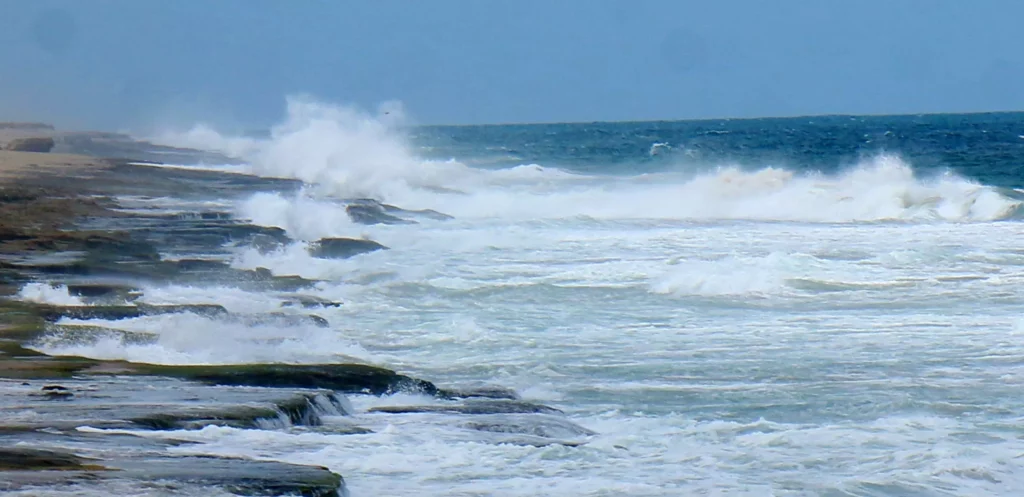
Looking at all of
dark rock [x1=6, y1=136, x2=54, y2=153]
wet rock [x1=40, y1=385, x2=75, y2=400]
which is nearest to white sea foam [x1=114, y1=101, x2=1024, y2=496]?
wet rock [x1=40, y1=385, x2=75, y2=400]

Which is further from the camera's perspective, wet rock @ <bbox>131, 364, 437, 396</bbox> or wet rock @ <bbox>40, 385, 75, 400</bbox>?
wet rock @ <bbox>131, 364, 437, 396</bbox>

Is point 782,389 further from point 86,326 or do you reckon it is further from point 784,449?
point 86,326

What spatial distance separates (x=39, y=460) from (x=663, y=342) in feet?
24.5

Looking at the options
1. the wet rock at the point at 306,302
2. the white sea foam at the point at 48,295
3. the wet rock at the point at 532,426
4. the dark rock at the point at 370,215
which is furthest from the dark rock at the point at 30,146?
the wet rock at the point at 532,426

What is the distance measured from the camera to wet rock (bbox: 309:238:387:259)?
21141 millimetres

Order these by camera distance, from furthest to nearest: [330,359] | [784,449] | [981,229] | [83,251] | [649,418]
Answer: [981,229] < [83,251] < [330,359] < [649,418] < [784,449]

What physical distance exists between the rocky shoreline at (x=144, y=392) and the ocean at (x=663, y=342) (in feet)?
0.79

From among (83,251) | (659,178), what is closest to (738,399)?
(83,251)

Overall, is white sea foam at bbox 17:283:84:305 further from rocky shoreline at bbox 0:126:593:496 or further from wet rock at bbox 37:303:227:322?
wet rock at bbox 37:303:227:322

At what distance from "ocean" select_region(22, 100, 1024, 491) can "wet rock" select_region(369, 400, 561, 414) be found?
0.17 meters

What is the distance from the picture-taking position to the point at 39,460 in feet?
23.9

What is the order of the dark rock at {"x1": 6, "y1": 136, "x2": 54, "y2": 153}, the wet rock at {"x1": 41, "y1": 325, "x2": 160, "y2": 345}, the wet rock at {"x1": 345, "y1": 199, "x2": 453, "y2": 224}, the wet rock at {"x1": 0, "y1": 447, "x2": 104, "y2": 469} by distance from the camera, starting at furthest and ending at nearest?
the dark rock at {"x1": 6, "y1": 136, "x2": 54, "y2": 153}, the wet rock at {"x1": 345, "y1": 199, "x2": 453, "y2": 224}, the wet rock at {"x1": 41, "y1": 325, "x2": 160, "y2": 345}, the wet rock at {"x1": 0, "y1": 447, "x2": 104, "y2": 469}

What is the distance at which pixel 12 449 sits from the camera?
7527 mm

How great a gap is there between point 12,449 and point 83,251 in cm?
1125
